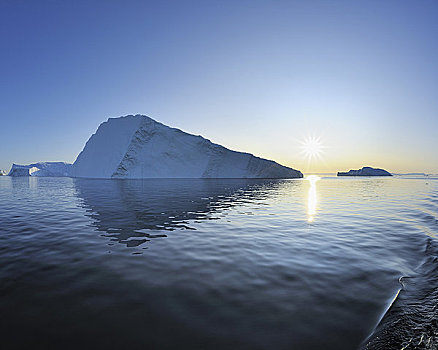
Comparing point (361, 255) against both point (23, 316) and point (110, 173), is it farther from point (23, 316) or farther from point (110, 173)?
point (110, 173)

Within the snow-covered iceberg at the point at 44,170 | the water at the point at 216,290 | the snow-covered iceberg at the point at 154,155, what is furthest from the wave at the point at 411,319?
the snow-covered iceberg at the point at 44,170

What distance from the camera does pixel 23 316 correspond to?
259 centimetres

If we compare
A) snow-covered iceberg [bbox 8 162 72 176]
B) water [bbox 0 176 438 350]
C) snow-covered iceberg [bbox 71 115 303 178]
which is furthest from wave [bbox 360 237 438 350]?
snow-covered iceberg [bbox 8 162 72 176]

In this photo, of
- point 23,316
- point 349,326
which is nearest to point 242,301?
point 349,326

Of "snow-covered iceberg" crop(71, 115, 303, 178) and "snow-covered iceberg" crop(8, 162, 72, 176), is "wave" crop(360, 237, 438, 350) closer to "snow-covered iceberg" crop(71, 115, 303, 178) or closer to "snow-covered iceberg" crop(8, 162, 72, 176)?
"snow-covered iceberg" crop(71, 115, 303, 178)

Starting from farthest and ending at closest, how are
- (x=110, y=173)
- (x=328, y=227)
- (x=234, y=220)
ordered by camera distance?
(x=110, y=173) < (x=234, y=220) < (x=328, y=227)

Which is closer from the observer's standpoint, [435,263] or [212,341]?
[212,341]

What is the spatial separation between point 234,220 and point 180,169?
42.2 meters

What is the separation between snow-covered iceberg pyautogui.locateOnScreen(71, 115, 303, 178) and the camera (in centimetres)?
4678

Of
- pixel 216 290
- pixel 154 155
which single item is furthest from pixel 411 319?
pixel 154 155

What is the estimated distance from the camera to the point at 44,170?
87.6m

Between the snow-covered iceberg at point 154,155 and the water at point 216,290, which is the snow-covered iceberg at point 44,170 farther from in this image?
the water at point 216,290

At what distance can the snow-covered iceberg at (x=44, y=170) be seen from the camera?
85.0m

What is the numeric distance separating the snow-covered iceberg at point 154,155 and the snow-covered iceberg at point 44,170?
1937 inches
